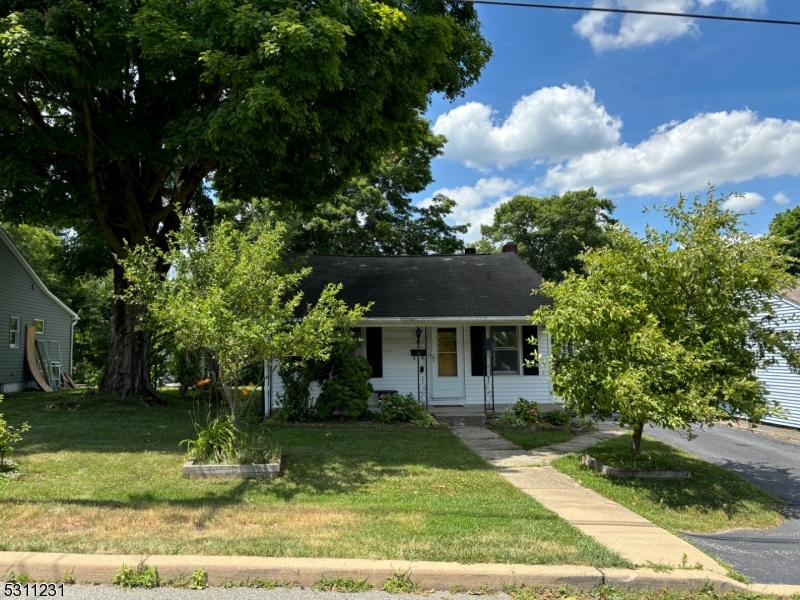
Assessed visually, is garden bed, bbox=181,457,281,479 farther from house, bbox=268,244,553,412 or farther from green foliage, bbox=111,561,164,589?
house, bbox=268,244,553,412

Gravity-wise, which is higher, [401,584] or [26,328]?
[26,328]

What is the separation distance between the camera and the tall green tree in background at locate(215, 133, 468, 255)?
86.1 feet

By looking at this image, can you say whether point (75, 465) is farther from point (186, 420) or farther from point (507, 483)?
point (507, 483)

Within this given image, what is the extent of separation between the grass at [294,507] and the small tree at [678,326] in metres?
1.93

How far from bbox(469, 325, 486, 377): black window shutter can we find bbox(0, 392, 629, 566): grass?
5.01 meters

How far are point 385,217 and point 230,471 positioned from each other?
→ 69.9 feet

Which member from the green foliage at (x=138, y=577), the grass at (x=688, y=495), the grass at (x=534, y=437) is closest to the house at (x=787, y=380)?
the grass at (x=534, y=437)

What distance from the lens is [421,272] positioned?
17266mm

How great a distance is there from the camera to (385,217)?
2770 cm

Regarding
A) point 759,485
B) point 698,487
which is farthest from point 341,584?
point 759,485

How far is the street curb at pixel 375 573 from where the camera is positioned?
4.41m

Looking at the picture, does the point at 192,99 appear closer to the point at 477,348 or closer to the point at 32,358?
the point at 477,348

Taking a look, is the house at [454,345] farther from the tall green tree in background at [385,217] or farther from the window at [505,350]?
the tall green tree in background at [385,217]

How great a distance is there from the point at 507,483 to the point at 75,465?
5978 mm
